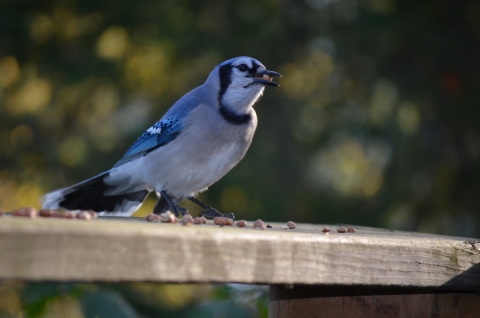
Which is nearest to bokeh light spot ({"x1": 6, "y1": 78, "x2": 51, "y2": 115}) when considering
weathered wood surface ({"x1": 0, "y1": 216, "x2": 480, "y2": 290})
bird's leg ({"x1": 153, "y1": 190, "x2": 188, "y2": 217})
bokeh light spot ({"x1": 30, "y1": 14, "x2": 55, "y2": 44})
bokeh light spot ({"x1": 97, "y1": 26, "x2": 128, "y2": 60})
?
bokeh light spot ({"x1": 30, "y1": 14, "x2": 55, "y2": 44})

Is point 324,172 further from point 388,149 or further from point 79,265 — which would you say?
point 79,265

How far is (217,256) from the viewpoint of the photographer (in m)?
1.09

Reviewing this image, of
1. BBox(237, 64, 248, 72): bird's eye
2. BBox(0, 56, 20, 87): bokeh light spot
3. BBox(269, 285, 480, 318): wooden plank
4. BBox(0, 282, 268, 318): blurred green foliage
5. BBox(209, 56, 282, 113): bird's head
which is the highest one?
BBox(237, 64, 248, 72): bird's eye

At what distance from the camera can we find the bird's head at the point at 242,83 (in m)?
2.65

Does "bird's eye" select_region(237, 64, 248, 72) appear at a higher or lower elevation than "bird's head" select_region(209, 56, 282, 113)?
higher

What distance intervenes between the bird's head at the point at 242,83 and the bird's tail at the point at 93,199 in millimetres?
546

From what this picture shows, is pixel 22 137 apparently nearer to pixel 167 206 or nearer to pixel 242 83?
pixel 167 206

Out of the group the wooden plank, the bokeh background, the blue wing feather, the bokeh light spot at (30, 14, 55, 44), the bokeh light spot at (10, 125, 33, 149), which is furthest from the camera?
the bokeh light spot at (10, 125, 33, 149)

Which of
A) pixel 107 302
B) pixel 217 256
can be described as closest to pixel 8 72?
pixel 107 302

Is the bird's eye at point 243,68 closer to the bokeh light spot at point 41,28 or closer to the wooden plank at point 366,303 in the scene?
the wooden plank at point 366,303

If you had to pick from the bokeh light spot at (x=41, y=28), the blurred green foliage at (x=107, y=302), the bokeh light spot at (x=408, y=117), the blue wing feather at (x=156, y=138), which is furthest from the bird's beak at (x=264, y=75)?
the bokeh light spot at (x=41, y=28)

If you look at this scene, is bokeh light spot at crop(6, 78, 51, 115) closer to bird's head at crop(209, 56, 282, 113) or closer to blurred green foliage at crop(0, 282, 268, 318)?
bird's head at crop(209, 56, 282, 113)

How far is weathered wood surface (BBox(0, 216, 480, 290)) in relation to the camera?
906mm

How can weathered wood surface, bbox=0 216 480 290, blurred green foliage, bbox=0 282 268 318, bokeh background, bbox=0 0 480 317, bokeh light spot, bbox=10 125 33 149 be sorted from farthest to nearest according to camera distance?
bokeh light spot, bbox=10 125 33 149, bokeh background, bbox=0 0 480 317, blurred green foliage, bbox=0 282 268 318, weathered wood surface, bbox=0 216 480 290
